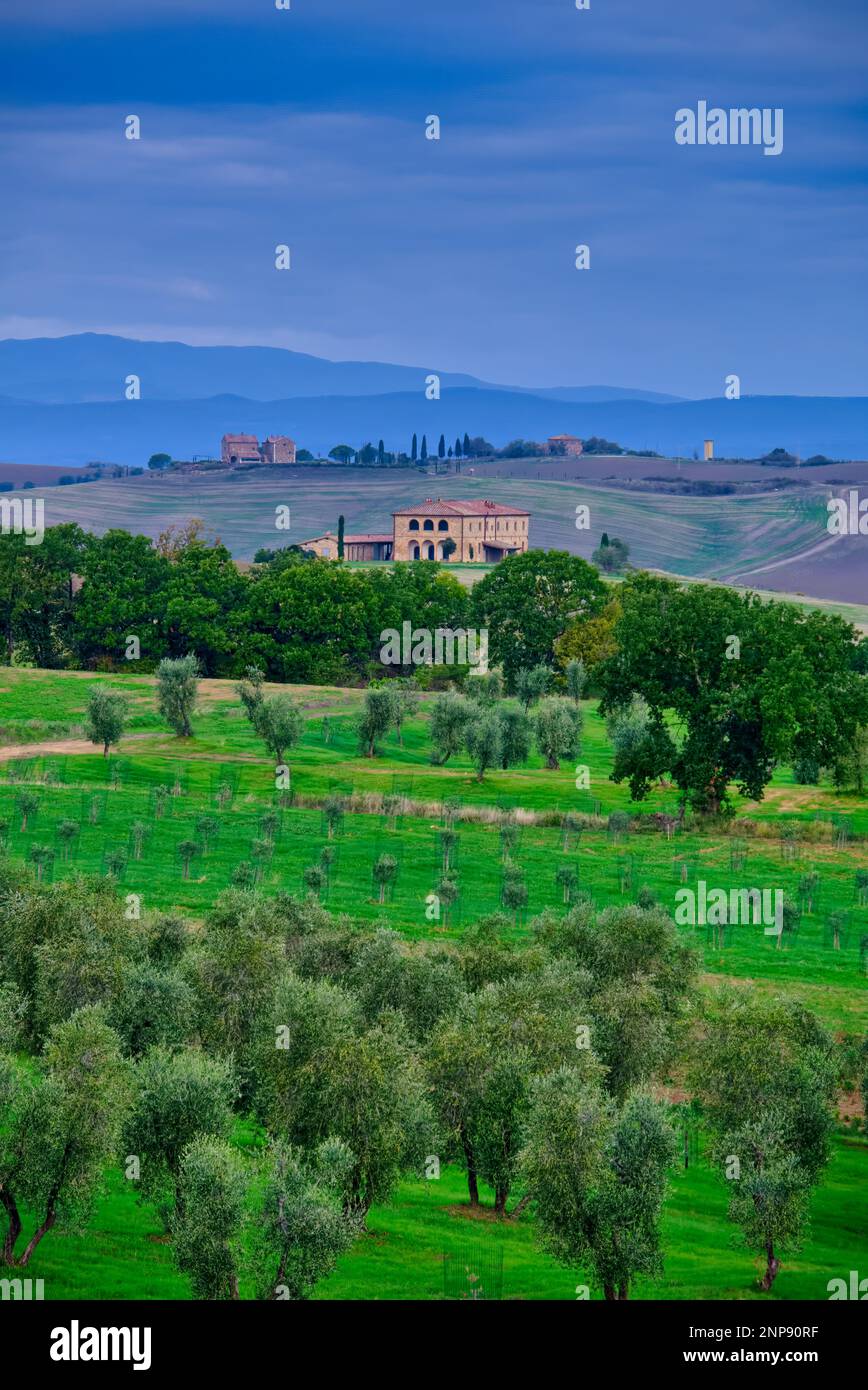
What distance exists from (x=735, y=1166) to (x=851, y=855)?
37600 mm

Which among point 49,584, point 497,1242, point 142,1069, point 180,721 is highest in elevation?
point 49,584

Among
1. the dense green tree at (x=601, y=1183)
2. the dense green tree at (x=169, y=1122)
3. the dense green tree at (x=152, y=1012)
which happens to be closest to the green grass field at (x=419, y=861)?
the dense green tree at (x=601, y=1183)

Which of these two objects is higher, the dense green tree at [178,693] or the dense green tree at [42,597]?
the dense green tree at [42,597]

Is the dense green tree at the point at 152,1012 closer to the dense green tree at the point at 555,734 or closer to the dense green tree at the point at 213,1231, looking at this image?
the dense green tree at the point at 213,1231

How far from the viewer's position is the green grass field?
1683 inches

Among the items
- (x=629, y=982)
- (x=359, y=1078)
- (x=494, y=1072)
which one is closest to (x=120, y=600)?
(x=629, y=982)

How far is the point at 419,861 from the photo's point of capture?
76750 mm

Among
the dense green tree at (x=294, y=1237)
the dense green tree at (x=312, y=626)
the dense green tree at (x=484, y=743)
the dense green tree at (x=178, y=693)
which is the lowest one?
the dense green tree at (x=294, y=1237)

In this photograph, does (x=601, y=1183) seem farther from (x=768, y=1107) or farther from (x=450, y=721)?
(x=450, y=721)

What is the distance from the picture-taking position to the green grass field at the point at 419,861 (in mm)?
42750

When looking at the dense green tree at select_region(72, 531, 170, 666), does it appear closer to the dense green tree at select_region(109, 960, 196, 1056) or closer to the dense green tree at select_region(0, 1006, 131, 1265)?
the dense green tree at select_region(109, 960, 196, 1056)
